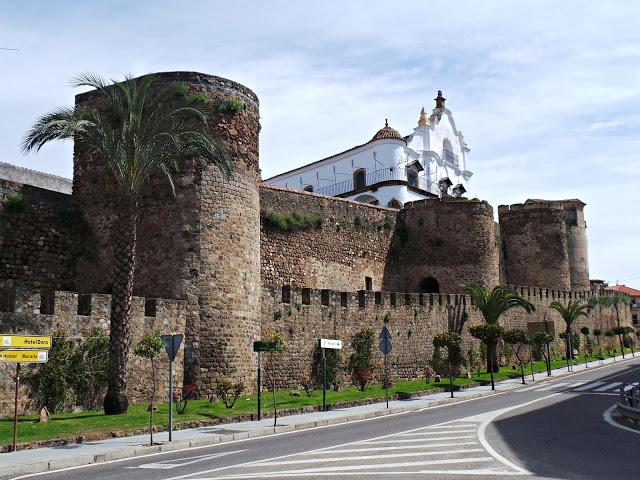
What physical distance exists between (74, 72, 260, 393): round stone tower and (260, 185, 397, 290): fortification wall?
8021 mm

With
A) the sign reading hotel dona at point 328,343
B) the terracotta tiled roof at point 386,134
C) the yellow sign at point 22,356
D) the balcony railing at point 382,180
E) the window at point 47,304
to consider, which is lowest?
the yellow sign at point 22,356

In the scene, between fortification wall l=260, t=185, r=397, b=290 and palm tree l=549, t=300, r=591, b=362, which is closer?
fortification wall l=260, t=185, r=397, b=290

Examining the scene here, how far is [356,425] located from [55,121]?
430 inches

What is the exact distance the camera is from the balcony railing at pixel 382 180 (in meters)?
54.2

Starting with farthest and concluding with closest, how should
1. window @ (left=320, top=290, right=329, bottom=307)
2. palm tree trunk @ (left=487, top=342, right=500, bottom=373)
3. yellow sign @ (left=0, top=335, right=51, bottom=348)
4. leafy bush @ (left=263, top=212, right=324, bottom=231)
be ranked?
palm tree trunk @ (left=487, top=342, right=500, bottom=373) < leafy bush @ (left=263, top=212, right=324, bottom=231) < window @ (left=320, top=290, right=329, bottom=307) < yellow sign @ (left=0, top=335, right=51, bottom=348)

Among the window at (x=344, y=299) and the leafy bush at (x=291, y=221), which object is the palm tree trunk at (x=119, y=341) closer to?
the window at (x=344, y=299)

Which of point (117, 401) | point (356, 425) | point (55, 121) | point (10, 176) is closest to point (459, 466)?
point (356, 425)

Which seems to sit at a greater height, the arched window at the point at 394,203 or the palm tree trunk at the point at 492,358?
the arched window at the point at 394,203

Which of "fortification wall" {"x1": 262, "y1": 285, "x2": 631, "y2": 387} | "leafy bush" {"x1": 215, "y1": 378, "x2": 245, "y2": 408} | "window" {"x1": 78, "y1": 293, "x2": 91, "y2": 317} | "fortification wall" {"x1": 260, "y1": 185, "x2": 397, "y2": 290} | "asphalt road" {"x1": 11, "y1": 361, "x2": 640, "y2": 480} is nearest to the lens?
"asphalt road" {"x1": 11, "y1": 361, "x2": 640, "y2": 480}

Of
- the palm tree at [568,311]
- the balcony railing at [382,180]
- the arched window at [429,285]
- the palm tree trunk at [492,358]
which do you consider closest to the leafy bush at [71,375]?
the palm tree trunk at [492,358]

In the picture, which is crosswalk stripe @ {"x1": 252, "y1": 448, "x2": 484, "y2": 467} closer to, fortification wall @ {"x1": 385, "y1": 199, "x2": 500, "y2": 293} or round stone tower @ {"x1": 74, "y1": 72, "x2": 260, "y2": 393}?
round stone tower @ {"x1": 74, "y1": 72, "x2": 260, "y2": 393}

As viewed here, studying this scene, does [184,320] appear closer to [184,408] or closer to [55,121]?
[184,408]

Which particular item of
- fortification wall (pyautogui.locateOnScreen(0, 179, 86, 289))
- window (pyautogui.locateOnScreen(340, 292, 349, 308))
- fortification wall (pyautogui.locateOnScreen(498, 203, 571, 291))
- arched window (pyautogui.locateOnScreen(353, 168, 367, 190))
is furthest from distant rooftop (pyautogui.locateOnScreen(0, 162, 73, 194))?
fortification wall (pyautogui.locateOnScreen(498, 203, 571, 291))

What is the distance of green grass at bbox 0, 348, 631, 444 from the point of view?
15625 mm
